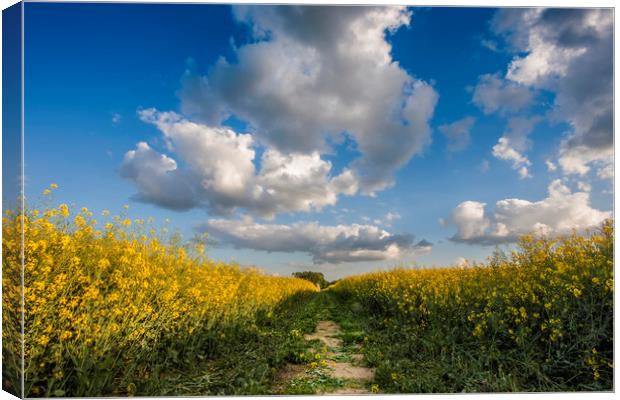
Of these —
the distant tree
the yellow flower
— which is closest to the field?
the yellow flower

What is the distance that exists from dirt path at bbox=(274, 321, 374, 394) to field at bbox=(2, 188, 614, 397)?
2.0 inches

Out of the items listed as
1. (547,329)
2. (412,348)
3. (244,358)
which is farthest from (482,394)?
(244,358)

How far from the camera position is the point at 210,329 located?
6578 millimetres

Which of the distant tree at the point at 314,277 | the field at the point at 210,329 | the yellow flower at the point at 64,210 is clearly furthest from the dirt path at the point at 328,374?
the distant tree at the point at 314,277

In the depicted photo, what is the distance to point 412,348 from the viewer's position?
6.48 metres

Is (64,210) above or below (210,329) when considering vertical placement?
above

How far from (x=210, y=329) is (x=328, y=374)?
2.18 metres

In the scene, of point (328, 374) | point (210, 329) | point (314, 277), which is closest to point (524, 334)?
point (328, 374)

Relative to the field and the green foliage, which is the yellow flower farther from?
the green foliage

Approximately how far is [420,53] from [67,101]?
4625 millimetres

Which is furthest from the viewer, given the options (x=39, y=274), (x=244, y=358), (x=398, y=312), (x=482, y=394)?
(x=398, y=312)

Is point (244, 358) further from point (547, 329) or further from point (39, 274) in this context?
point (547, 329)

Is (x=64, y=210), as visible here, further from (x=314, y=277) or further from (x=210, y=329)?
(x=314, y=277)

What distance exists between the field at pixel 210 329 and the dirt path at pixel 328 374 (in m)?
0.05
